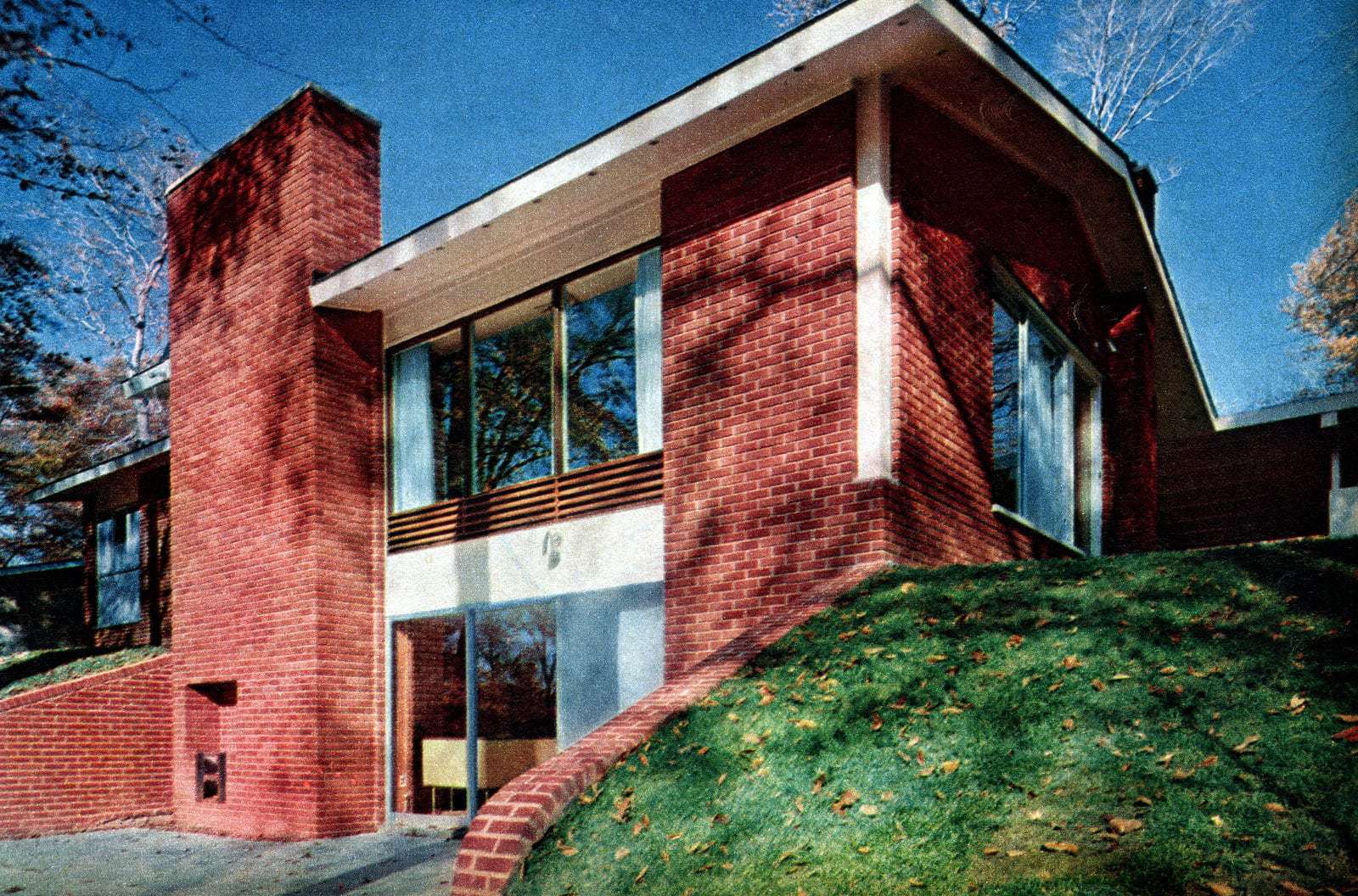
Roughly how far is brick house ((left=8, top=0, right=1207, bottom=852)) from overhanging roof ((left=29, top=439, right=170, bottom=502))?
12.5 feet

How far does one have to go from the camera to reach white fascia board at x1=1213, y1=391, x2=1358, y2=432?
13969mm

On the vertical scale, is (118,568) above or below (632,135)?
below

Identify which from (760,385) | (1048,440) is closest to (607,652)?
(760,385)

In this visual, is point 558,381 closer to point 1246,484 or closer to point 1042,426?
point 1042,426

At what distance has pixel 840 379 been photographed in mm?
7227

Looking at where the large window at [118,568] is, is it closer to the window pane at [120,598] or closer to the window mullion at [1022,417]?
the window pane at [120,598]

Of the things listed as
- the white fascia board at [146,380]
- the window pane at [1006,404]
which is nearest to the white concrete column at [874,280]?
the window pane at [1006,404]

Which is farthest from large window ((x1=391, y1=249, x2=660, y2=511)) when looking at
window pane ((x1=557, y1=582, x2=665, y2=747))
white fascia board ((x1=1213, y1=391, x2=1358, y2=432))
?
white fascia board ((x1=1213, y1=391, x2=1358, y2=432))

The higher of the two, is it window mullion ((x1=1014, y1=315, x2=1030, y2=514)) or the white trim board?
window mullion ((x1=1014, y1=315, x2=1030, y2=514))

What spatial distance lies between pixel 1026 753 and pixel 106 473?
16.3 meters

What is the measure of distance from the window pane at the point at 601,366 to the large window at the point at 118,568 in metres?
10.9

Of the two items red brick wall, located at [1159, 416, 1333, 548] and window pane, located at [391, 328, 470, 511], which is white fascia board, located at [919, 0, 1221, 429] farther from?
window pane, located at [391, 328, 470, 511]

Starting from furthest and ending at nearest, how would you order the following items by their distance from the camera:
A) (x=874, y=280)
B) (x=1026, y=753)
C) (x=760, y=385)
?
(x=760, y=385) < (x=874, y=280) < (x=1026, y=753)

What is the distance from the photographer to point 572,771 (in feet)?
17.9
